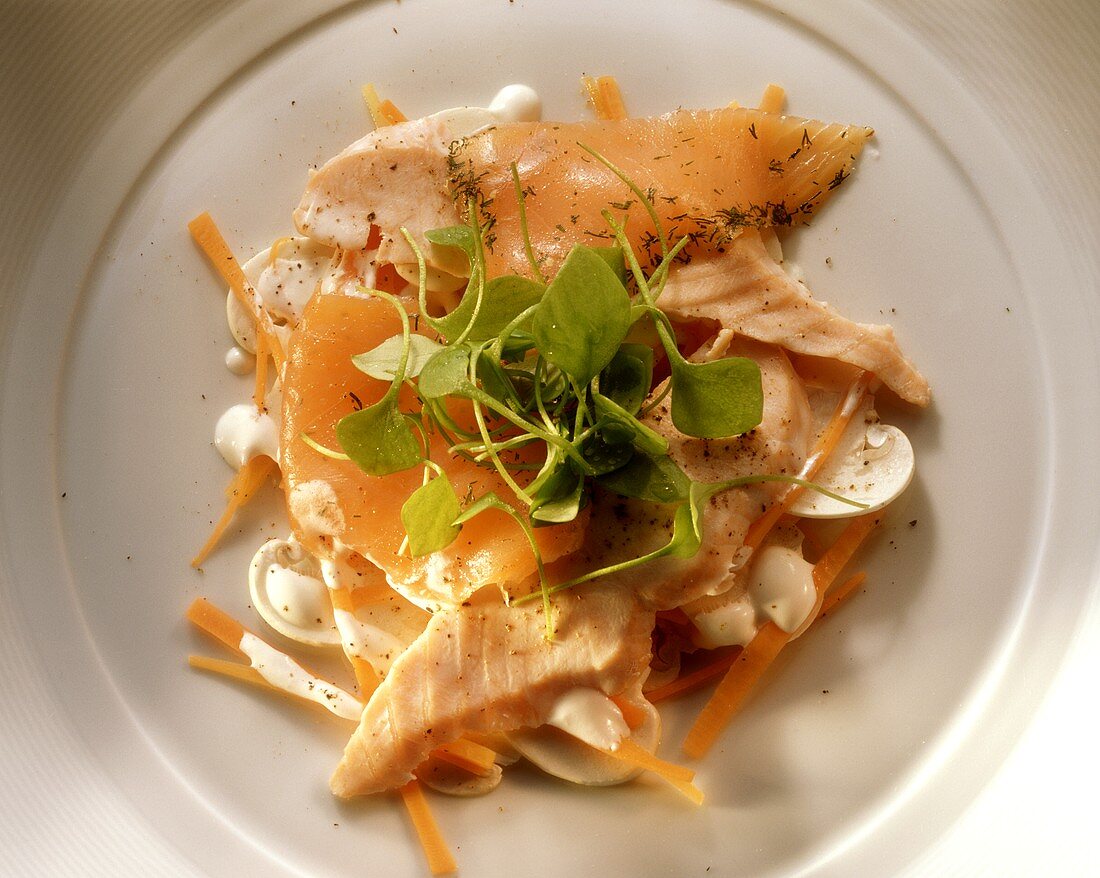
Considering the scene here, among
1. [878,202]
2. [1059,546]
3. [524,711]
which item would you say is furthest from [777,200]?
[524,711]

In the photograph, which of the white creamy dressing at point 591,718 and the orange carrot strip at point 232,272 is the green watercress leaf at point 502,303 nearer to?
the orange carrot strip at point 232,272

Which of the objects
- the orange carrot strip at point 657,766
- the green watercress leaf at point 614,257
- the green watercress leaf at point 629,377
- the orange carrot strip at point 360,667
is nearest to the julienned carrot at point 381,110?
the green watercress leaf at point 614,257

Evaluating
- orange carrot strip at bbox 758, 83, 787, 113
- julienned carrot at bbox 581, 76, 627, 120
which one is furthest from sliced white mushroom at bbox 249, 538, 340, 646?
orange carrot strip at bbox 758, 83, 787, 113

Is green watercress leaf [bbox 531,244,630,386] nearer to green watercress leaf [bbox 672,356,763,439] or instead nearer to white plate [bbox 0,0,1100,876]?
green watercress leaf [bbox 672,356,763,439]

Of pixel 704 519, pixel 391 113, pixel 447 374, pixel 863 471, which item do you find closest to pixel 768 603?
pixel 704 519

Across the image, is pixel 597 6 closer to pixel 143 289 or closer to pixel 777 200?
pixel 777 200

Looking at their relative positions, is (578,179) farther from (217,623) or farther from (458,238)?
(217,623)
